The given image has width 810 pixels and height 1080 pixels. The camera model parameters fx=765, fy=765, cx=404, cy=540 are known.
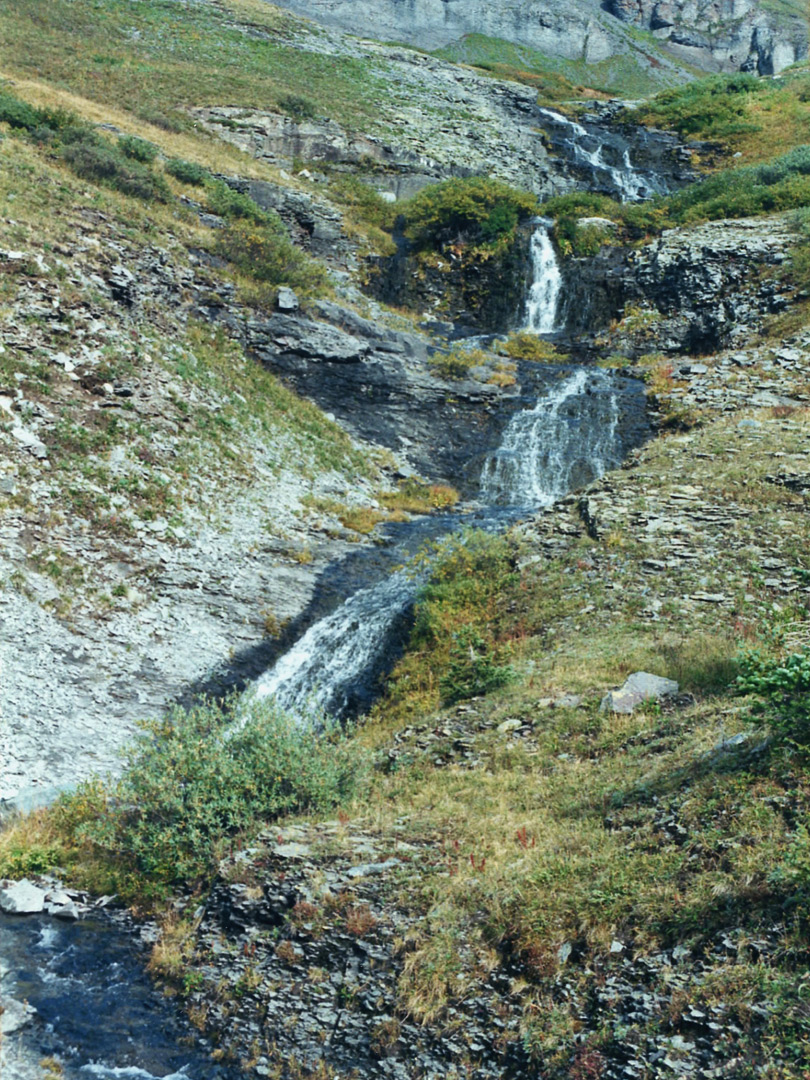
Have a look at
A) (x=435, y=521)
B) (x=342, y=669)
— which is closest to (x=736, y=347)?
(x=435, y=521)

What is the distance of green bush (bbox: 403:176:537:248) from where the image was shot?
1571 inches

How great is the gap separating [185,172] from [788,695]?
36777 mm

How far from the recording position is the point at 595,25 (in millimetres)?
96062

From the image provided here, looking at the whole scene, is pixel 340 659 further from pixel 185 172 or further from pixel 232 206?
pixel 185 172

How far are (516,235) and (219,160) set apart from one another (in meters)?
17.0

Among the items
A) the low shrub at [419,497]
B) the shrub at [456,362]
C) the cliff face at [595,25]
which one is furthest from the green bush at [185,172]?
the cliff face at [595,25]

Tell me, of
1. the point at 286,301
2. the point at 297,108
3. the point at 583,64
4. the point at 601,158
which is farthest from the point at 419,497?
the point at 583,64

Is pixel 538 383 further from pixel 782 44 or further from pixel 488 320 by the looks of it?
pixel 782 44

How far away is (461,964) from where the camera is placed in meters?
7.12

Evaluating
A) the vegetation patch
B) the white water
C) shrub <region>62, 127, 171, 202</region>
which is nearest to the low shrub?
the vegetation patch

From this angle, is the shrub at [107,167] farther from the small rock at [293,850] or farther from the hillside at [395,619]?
the small rock at [293,850]

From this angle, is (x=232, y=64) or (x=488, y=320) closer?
(x=488, y=320)

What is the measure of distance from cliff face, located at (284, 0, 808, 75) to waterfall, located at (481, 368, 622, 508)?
77.4m

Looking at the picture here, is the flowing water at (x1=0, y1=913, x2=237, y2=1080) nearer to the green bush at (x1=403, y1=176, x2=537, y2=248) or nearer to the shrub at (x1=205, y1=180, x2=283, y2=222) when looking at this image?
the shrub at (x1=205, y1=180, x2=283, y2=222)
